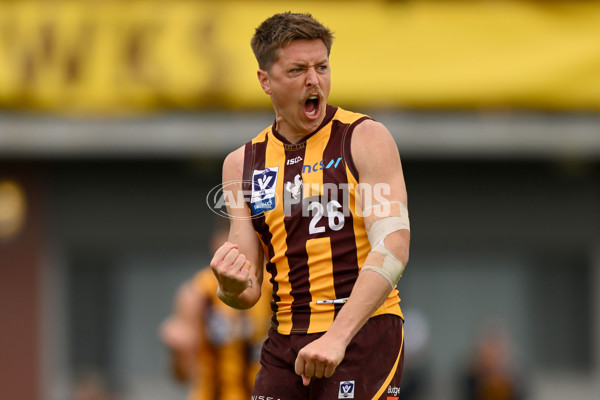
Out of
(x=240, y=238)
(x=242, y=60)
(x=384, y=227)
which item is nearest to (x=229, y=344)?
(x=240, y=238)

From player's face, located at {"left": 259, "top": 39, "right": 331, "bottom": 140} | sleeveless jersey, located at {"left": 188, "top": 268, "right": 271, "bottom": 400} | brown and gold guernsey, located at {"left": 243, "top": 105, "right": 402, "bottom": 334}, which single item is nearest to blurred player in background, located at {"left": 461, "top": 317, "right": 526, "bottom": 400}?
sleeveless jersey, located at {"left": 188, "top": 268, "right": 271, "bottom": 400}

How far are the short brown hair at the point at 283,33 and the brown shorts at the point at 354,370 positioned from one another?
4.27 ft

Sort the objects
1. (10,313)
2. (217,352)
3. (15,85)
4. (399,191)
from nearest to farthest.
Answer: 1. (399,191)
2. (217,352)
3. (15,85)
4. (10,313)

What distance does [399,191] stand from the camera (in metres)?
4.55

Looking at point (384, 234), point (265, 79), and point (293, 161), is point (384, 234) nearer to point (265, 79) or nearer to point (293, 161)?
point (293, 161)

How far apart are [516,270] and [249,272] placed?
9.31 meters

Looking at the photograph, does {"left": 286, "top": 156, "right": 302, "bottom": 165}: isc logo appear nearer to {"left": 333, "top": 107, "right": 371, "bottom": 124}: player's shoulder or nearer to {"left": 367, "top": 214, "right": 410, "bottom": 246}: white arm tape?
{"left": 333, "top": 107, "right": 371, "bottom": 124}: player's shoulder

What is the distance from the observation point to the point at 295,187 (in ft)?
15.5

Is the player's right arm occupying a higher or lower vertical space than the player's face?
lower

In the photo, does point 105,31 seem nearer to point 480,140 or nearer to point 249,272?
point 480,140

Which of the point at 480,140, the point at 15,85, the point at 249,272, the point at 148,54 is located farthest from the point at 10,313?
the point at 249,272

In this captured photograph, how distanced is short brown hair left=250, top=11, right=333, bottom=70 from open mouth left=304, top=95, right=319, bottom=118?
24 centimetres

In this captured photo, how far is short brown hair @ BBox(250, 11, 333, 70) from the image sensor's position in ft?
15.2

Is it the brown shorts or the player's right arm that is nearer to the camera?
the brown shorts
